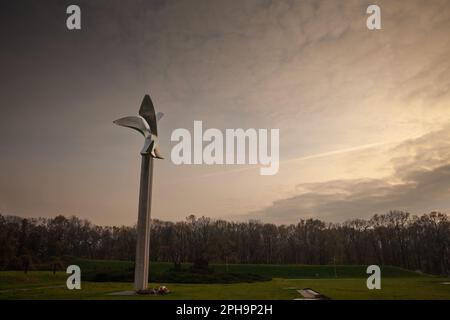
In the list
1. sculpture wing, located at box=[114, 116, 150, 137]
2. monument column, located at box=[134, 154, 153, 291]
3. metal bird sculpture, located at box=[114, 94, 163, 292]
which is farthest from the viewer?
sculpture wing, located at box=[114, 116, 150, 137]

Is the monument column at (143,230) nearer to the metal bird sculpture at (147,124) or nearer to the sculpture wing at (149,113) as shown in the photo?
the metal bird sculpture at (147,124)

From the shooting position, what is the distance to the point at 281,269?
5988 centimetres

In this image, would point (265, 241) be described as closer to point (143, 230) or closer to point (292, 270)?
point (292, 270)

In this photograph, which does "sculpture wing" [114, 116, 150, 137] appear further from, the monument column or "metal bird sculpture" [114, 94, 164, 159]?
the monument column

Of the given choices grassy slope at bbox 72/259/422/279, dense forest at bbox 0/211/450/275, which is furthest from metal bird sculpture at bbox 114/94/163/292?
dense forest at bbox 0/211/450/275

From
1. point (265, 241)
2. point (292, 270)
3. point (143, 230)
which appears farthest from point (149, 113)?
point (265, 241)

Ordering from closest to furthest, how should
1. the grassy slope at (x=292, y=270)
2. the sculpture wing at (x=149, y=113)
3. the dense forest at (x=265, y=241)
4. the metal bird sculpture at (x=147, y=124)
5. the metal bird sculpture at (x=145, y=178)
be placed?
the metal bird sculpture at (x=145, y=178)
the metal bird sculpture at (x=147, y=124)
the sculpture wing at (x=149, y=113)
the grassy slope at (x=292, y=270)
the dense forest at (x=265, y=241)

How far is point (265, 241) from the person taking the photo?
83062 millimetres

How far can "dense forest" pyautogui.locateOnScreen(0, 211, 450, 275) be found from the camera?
6888 centimetres

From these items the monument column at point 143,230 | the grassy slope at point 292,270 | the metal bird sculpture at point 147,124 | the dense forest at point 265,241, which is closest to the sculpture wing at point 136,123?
the metal bird sculpture at point 147,124

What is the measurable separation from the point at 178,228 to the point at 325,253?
32.5 meters

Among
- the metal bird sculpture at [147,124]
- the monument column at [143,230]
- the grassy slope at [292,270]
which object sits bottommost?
the grassy slope at [292,270]

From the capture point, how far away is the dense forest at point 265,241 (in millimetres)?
68875
